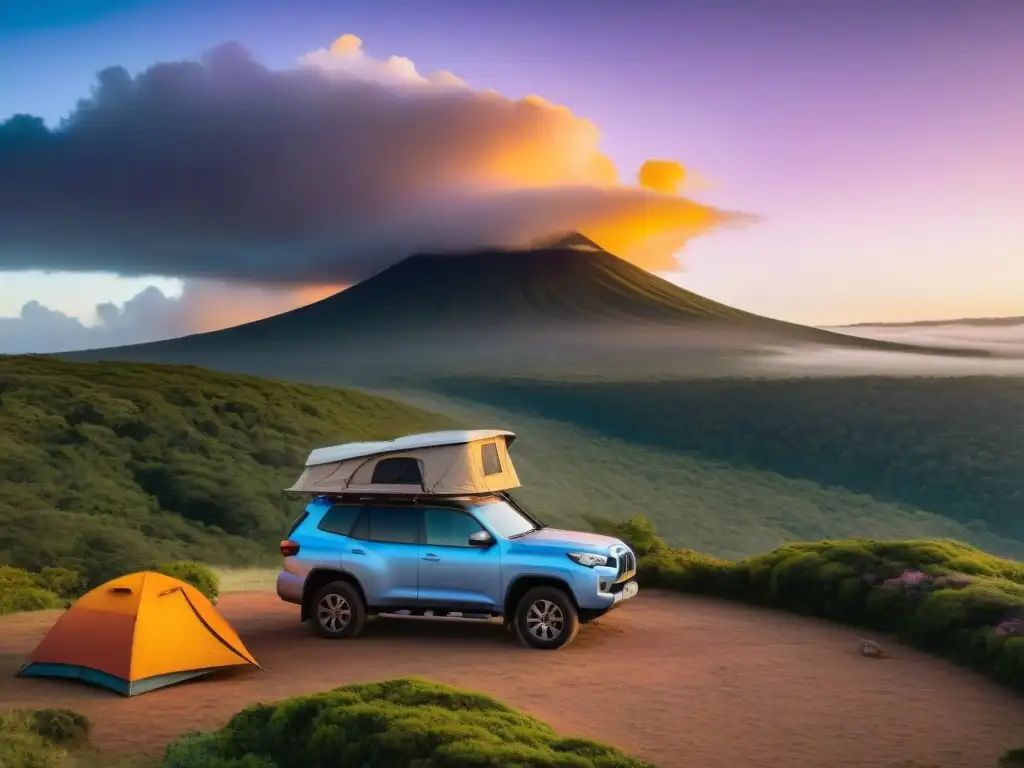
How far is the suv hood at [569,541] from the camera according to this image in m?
14.6

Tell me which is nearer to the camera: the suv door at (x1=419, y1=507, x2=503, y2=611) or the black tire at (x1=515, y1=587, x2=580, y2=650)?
the black tire at (x1=515, y1=587, x2=580, y2=650)

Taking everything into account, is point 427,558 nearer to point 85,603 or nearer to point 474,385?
Answer: point 85,603

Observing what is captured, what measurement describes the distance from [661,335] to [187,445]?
108 metres

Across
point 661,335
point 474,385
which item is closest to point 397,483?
point 474,385

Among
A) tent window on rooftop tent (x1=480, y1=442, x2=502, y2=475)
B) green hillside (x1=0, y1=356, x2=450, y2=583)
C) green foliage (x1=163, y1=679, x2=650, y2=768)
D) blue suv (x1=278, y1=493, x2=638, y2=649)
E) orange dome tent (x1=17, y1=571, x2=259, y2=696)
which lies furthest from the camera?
green hillside (x1=0, y1=356, x2=450, y2=583)

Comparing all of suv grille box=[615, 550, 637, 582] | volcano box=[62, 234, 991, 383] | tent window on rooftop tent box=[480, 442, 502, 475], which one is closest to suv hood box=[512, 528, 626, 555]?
suv grille box=[615, 550, 637, 582]

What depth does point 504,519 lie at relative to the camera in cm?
1533

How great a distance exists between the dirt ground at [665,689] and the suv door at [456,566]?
68 centimetres

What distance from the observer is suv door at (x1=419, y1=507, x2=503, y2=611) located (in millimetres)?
14570

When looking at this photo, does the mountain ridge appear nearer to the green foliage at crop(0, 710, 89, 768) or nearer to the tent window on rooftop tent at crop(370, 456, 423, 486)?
the tent window on rooftop tent at crop(370, 456, 423, 486)

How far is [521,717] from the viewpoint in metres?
9.98

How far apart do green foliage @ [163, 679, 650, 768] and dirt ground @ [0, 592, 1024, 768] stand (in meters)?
0.91

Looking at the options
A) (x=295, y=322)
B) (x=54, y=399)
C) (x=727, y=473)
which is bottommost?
(x=727, y=473)

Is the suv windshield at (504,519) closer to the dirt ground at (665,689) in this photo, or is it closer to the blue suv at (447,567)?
the blue suv at (447,567)
